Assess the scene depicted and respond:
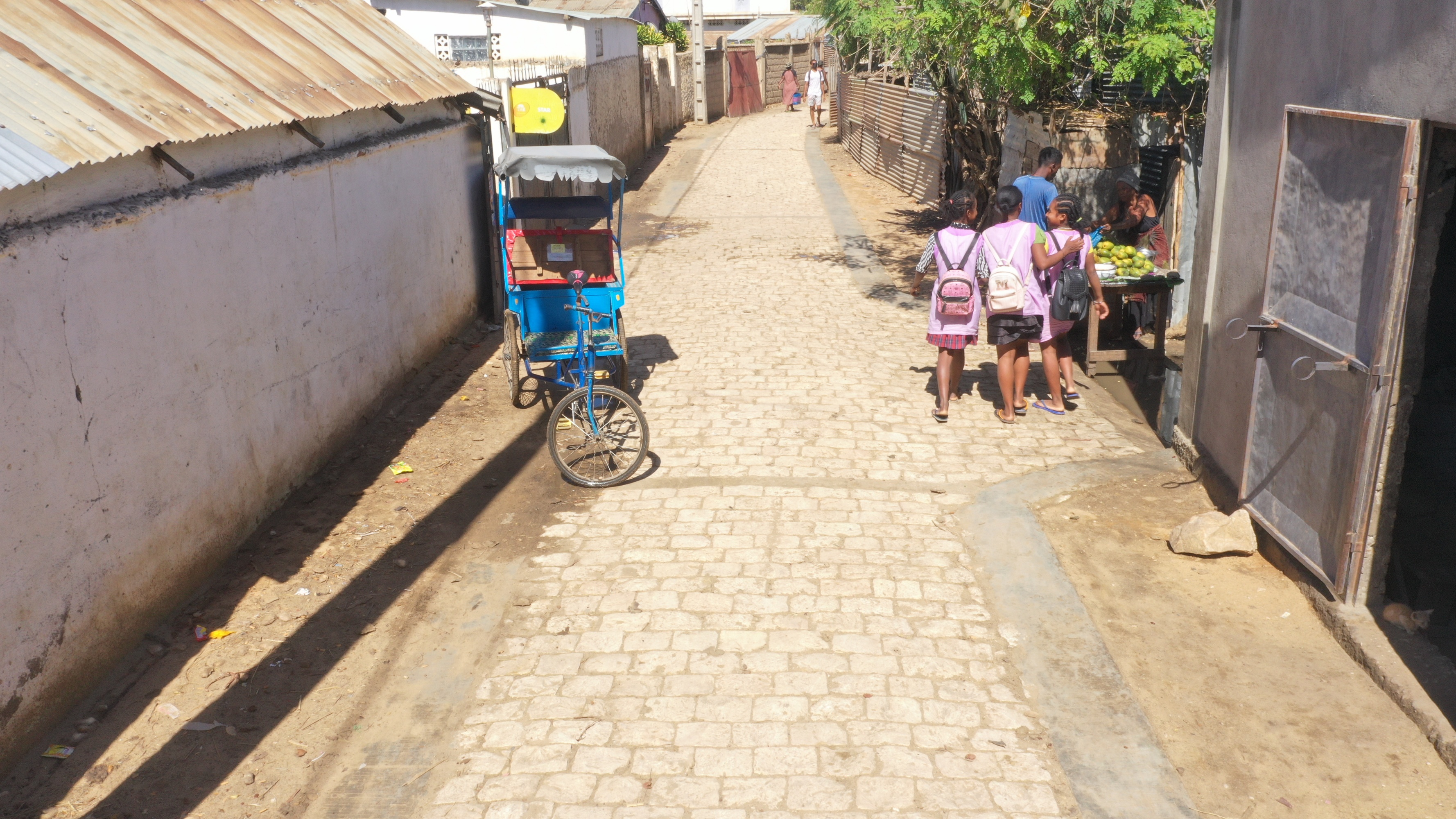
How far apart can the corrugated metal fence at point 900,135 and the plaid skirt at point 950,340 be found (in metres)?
9.85

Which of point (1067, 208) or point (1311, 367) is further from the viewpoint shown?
point (1067, 208)

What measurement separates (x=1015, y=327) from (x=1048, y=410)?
0.91 m

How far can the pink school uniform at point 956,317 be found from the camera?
25.4 feet

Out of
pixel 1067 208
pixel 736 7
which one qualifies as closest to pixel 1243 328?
pixel 1067 208

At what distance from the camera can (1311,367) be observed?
5348 millimetres

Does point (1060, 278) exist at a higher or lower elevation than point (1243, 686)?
higher

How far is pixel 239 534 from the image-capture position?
6.32 m

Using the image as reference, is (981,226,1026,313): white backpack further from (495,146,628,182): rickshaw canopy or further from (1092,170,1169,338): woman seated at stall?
(495,146,628,182): rickshaw canopy

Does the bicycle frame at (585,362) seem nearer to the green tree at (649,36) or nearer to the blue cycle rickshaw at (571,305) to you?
the blue cycle rickshaw at (571,305)

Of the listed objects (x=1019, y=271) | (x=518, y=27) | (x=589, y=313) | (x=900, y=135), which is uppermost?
(x=518, y=27)

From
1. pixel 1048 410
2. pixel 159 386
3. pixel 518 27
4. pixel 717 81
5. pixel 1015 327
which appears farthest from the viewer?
pixel 717 81

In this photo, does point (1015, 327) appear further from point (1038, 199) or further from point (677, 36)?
point (677, 36)

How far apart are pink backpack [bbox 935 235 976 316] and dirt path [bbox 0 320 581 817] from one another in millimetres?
3078

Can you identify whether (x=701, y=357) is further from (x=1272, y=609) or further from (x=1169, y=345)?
(x=1272, y=609)
